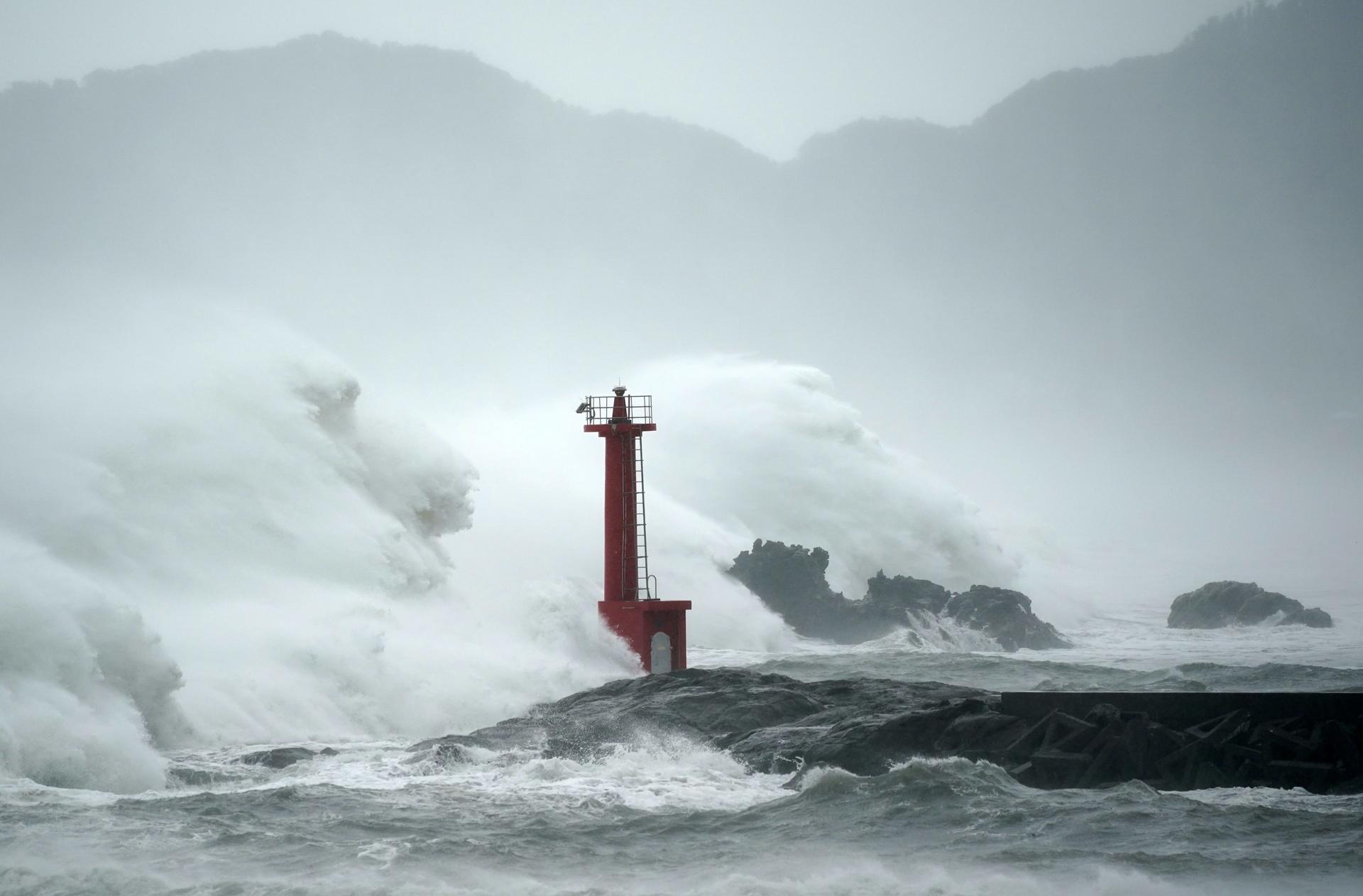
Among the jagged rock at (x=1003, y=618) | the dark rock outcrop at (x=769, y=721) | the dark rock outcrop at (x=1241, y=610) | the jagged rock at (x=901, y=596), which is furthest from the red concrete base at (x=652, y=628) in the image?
the dark rock outcrop at (x=1241, y=610)

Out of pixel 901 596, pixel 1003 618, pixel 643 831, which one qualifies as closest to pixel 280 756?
pixel 643 831

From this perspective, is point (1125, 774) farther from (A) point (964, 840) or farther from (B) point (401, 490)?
(B) point (401, 490)

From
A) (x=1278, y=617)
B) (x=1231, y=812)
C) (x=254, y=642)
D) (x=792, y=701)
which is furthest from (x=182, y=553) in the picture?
(x=1278, y=617)

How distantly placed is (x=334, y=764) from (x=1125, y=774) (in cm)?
672

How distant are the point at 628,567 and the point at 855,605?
12.3 m

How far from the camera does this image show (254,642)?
517 inches

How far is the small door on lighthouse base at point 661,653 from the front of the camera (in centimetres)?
1781

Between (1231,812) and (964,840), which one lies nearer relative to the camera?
(964,840)

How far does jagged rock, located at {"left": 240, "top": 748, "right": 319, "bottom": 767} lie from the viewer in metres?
10.5

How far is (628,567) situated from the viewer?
60.0 ft

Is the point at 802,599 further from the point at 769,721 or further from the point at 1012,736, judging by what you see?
the point at 1012,736

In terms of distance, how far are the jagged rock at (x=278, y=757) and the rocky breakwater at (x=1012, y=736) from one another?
1.01m

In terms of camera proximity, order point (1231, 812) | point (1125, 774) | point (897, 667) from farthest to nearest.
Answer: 1. point (897, 667)
2. point (1125, 774)
3. point (1231, 812)

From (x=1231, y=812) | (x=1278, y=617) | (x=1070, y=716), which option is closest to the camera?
(x=1231, y=812)
